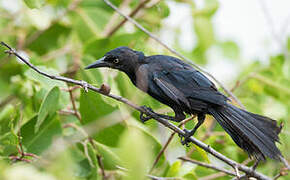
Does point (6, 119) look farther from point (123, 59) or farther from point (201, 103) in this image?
point (201, 103)

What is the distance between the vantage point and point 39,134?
11.0 feet

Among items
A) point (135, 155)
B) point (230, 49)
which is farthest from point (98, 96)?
point (230, 49)

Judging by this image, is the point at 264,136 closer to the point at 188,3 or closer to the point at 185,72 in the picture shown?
the point at 185,72

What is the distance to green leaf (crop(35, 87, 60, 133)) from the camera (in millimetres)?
3111

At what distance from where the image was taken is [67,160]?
5.07 feet

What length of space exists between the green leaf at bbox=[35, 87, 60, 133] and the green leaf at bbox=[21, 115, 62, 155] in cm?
14

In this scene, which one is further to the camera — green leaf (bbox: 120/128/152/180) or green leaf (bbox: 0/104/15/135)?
green leaf (bbox: 0/104/15/135)

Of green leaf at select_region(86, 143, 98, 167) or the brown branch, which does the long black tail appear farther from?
the brown branch

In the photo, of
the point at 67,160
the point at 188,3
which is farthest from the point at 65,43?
the point at 67,160

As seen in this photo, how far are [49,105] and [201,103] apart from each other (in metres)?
1.00

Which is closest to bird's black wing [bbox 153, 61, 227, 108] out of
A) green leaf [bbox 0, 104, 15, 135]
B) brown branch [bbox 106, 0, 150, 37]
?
green leaf [bbox 0, 104, 15, 135]

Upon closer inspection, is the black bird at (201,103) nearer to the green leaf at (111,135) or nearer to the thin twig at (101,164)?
the green leaf at (111,135)

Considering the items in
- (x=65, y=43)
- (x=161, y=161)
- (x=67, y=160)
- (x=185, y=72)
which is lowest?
(x=161, y=161)

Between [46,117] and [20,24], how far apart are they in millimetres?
1759
